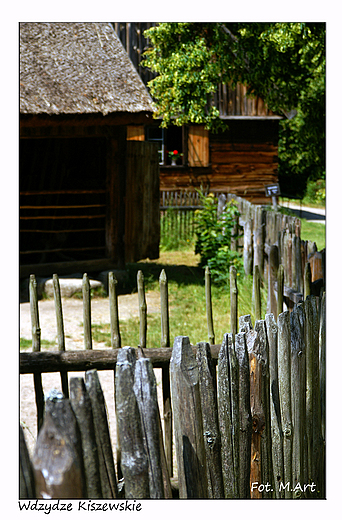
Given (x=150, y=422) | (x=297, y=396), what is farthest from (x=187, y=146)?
(x=150, y=422)

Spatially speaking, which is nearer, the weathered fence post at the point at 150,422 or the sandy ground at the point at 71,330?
the weathered fence post at the point at 150,422

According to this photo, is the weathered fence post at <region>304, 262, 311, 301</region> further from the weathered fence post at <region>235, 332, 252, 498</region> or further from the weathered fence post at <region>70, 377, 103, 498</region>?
the weathered fence post at <region>70, 377, 103, 498</region>

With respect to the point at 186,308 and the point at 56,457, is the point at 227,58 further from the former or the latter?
the point at 56,457

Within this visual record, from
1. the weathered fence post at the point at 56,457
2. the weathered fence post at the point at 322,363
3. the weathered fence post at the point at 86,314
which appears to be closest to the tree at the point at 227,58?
the weathered fence post at the point at 86,314

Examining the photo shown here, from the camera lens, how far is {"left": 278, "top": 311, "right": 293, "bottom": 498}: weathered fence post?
2439 mm

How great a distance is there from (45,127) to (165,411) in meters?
6.42

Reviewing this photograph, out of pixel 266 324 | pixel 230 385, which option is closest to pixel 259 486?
pixel 230 385

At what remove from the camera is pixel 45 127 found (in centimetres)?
842

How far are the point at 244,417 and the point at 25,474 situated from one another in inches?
35.9

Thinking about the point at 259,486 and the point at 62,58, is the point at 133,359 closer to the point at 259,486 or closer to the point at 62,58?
the point at 259,486

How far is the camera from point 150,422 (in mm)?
1769

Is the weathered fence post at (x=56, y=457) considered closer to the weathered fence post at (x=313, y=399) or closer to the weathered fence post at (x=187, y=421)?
the weathered fence post at (x=187, y=421)

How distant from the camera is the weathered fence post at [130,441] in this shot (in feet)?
5.65

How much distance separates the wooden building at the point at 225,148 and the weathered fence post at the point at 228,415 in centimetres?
1488
